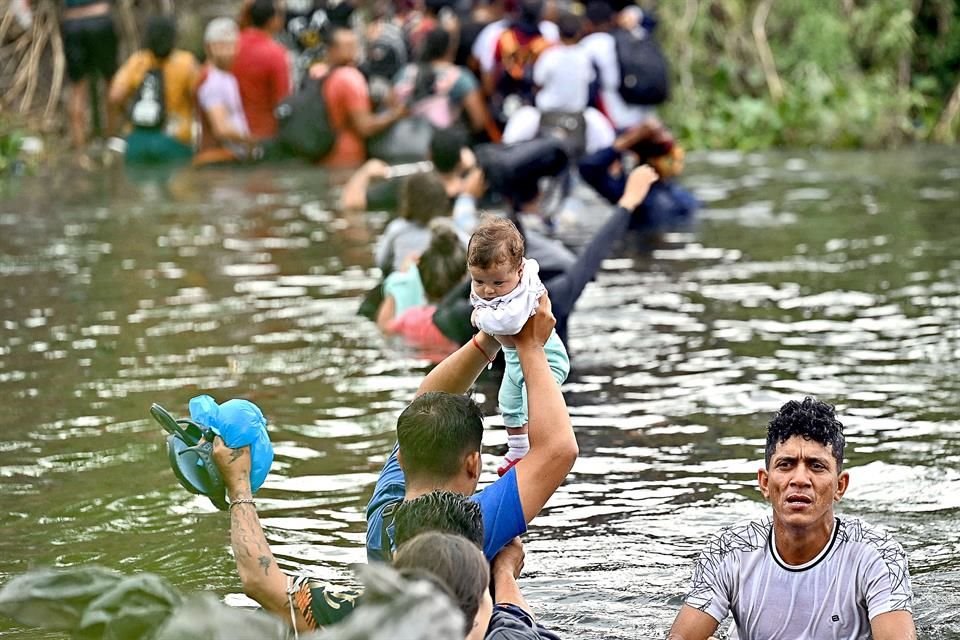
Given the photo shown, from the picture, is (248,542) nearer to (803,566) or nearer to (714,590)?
(714,590)

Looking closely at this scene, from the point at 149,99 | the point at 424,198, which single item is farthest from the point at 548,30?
the point at 424,198

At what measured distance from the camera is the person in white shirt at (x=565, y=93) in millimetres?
12555

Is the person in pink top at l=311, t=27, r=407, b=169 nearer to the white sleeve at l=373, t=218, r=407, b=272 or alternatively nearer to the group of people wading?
the group of people wading

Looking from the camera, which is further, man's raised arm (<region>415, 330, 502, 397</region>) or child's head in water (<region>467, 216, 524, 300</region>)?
man's raised arm (<region>415, 330, 502, 397</region>)

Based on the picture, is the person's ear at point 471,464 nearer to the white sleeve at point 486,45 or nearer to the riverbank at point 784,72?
the white sleeve at point 486,45

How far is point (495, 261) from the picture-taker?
15.4 feet

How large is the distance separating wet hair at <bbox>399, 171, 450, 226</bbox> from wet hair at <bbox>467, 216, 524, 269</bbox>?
4.69 metres

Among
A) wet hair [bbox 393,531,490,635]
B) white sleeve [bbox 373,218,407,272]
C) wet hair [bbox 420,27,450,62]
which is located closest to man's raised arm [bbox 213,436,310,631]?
wet hair [bbox 393,531,490,635]

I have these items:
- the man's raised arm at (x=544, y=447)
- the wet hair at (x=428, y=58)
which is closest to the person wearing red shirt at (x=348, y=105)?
the wet hair at (x=428, y=58)

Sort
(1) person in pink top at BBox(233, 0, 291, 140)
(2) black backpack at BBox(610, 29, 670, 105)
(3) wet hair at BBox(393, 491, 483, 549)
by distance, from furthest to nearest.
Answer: (1) person in pink top at BBox(233, 0, 291, 140), (2) black backpack at BBox(610, 29, 670, 105), (3) wet hair at BBox(393, 491, 483, 549)

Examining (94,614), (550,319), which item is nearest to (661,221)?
(550,319)

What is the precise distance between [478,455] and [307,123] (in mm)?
12342

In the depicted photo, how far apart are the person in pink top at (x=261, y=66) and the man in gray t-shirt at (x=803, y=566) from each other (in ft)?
42.9

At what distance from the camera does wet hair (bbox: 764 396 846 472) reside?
456cm
